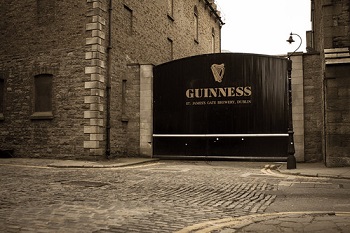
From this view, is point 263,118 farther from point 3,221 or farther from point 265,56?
point 3,221

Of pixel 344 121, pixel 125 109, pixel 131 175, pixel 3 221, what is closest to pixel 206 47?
pixel 125 109

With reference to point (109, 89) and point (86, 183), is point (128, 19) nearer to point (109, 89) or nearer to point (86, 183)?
point (109, 89)

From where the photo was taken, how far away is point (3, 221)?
5492mm

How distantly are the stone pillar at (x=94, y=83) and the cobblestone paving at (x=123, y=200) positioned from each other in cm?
422

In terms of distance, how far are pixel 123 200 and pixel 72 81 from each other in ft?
32.0

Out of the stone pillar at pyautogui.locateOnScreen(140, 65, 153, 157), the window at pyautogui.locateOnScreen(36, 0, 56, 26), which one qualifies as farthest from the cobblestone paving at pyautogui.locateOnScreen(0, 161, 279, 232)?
the window at pyautogui.locateOnScreen(36, 0, 56, 26)

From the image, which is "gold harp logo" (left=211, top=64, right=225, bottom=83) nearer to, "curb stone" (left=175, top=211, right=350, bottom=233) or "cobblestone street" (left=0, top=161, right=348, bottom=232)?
"cobblestone street" (left=0, top=161, right=348, bottom=232)

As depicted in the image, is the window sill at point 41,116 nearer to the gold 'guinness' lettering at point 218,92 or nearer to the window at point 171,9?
the gold 'guinness' lettering at point 218,92

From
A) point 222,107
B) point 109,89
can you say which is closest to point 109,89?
point 109,89

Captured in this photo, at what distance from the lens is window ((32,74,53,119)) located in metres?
16.4

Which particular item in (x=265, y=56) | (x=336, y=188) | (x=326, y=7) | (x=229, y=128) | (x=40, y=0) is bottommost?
(x=336, y=188)

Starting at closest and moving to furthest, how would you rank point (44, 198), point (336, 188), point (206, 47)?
point (44, 198)
point (336, 188)
point (206, 47)

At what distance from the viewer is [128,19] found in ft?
60.9

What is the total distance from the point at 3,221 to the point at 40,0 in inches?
534
